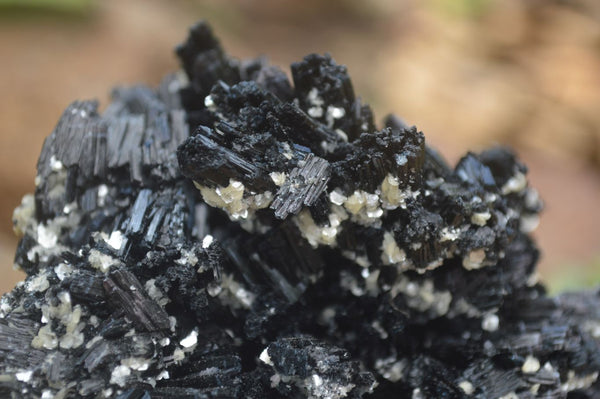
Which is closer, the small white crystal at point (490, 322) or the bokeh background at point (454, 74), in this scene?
the small white crystal at point (490, 322)

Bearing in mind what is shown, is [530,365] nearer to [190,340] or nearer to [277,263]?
[277,263]

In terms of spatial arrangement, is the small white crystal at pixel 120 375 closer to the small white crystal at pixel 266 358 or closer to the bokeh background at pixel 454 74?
the small white crystal at pixel 266 358

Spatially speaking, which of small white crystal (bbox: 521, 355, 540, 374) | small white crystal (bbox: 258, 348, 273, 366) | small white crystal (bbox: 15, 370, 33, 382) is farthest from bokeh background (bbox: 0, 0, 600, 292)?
small white crystal (bbox: 258, 348, 273, 366)

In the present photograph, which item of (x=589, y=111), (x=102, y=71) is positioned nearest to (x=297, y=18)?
(x=102, y=71)

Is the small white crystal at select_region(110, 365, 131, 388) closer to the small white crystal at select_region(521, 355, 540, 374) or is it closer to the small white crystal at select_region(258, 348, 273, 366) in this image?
the small white crystal at select_region(258, 348, 273, 366)

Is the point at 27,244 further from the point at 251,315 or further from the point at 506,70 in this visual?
the point at 506,70

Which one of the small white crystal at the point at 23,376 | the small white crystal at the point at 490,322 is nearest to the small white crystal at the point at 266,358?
the small white crystal at the point at 23,376
